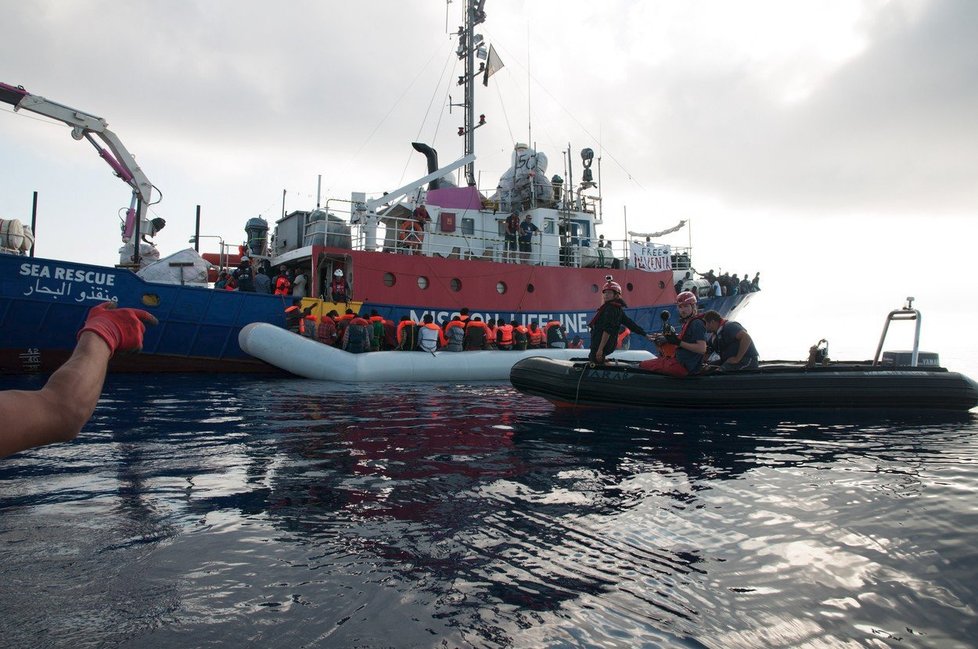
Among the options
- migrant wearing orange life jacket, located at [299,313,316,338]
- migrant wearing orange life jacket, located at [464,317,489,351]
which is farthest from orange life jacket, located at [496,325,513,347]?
migrant wearing orange life jacket, located at [299,313,316,338]

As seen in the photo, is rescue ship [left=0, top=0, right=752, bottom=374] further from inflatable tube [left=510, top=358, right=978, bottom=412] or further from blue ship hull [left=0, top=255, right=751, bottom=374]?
inflatable tube [left=510, top=358, right=978, bottom=412]

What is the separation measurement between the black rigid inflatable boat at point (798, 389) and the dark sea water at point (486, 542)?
176 cm

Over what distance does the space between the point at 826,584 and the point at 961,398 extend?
290 inches

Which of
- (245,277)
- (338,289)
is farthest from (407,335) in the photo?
(245,277)

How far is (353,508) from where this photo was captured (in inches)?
159

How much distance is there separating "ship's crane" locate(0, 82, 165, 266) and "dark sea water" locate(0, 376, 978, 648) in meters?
11.9

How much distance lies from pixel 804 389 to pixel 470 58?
19.4m

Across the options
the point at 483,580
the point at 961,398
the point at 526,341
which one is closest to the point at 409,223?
the point at 526,341

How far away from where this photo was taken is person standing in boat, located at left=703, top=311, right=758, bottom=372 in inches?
350

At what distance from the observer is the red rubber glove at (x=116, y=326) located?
2070mm

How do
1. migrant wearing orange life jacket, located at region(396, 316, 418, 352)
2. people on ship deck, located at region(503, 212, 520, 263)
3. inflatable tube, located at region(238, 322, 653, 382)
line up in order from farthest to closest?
1. people on ship deck, located at region(503, 212, 520, 263)
2. migrant wearing orange life jacket, located at region(396, 316, 418, 352)
3. inflatable tube, located at region(238, 322, 653, 382)

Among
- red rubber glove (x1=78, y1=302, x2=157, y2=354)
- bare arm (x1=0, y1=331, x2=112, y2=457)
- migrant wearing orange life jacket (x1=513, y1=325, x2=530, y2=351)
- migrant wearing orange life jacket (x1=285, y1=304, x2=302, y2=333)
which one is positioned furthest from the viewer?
migrant wearing orange life jacket (x1=513, y1=325, x2=530, y2=351)

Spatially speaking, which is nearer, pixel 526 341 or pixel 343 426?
pixel 343 426

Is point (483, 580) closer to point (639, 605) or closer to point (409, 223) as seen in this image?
point (639, 605)
